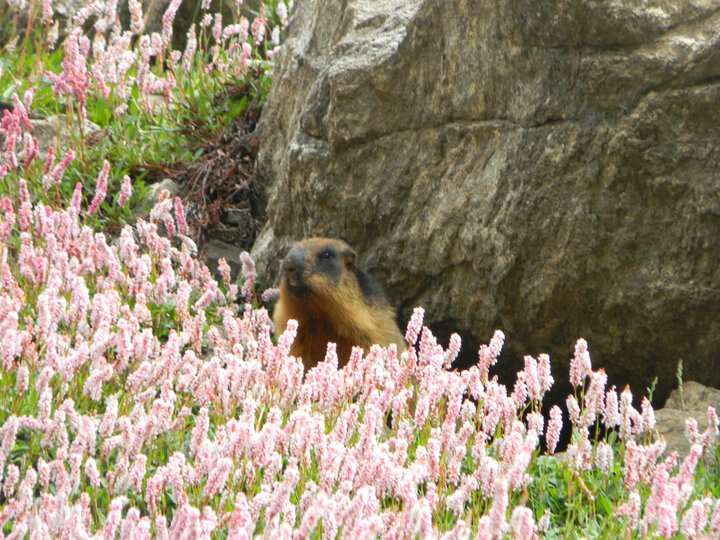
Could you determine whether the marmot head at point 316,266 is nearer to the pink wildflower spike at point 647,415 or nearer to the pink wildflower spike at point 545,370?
the pink wildflower spike at point 545,370

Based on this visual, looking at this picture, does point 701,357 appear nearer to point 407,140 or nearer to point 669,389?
point 669,389

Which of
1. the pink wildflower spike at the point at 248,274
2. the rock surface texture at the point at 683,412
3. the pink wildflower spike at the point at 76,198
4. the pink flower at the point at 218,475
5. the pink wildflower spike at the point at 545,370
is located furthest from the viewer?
the pink wildflower spike at the point at 248,274

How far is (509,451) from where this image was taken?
527 centimetres

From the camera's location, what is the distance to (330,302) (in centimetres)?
880

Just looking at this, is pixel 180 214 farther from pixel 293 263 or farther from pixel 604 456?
pixel 604 456

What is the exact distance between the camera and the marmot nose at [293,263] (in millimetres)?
8586

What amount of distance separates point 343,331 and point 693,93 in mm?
2774

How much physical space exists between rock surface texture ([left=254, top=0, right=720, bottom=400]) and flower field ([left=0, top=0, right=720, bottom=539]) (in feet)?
2.46

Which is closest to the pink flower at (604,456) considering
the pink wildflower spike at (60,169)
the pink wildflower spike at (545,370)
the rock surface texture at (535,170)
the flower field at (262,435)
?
the flower field at (262,435)

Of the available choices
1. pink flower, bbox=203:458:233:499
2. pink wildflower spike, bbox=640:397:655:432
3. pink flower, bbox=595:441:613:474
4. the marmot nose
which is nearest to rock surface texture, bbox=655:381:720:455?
pink wildflower spike, bbox=640:397:655:432

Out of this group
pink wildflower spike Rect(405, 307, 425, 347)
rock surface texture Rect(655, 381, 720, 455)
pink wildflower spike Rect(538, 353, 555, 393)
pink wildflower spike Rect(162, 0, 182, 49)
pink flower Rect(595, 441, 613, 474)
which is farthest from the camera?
pink wildflower spike Rect(162, 0, 182, 49)

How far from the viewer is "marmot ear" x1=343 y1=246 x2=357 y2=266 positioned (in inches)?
342

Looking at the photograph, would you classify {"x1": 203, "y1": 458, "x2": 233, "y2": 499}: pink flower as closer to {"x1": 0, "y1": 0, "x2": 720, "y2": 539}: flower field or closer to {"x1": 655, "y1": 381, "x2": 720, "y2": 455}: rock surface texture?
{"x1": 0, "y1": 0, "x2": 720, "y2": 539}: flower field

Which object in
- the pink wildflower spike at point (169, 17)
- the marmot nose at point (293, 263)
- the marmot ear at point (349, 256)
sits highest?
the pink wildflower spike at point (169, 17)
